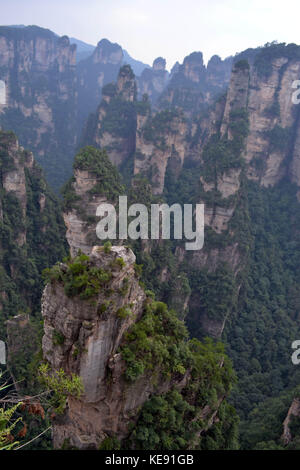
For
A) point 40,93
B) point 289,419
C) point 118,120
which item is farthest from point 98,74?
point 289,419

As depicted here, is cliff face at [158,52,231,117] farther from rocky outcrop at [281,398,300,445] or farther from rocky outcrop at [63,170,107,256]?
rocky outcrop at [281,398,300,445]

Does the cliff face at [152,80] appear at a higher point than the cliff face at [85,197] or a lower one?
higher

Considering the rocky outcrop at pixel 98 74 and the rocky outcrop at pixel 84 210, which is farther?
the rocky outcrop at pixel 98 74

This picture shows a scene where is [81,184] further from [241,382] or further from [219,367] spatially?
[241,382]

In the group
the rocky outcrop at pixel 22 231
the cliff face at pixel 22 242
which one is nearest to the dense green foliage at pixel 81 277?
the cliff face at pixel 22 242

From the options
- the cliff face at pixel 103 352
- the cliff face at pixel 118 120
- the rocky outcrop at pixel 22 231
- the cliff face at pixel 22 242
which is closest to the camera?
the cliff face at pixel 103 352

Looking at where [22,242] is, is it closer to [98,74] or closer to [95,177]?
[95,177]

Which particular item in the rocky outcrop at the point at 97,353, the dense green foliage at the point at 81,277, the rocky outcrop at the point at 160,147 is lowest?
the rocky outcrop at the point at 97,353

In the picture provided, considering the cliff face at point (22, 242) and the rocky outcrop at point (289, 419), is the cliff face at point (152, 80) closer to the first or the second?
the cliff face at point (22, 242)
